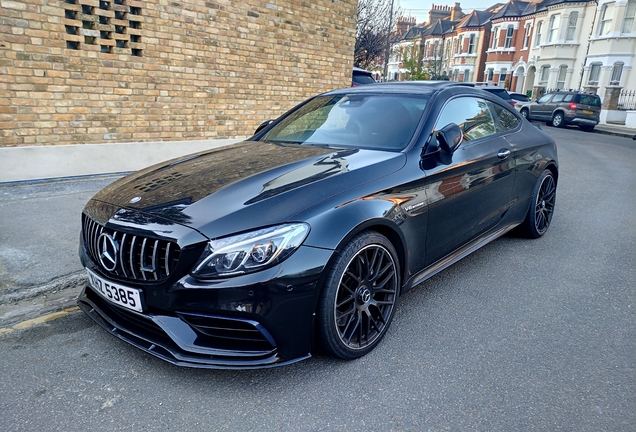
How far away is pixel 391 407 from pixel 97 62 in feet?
20.5

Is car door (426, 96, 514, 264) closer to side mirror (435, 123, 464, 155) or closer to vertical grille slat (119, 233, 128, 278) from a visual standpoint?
side mirror (435, 123, 464, 155)

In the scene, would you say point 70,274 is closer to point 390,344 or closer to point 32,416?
point 32,416

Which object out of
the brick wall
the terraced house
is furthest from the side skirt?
the terraced house

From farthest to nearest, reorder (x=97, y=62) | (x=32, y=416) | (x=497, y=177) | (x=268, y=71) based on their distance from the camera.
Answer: (x=268, y=71) < (x=97, y=62) < (x=497, y=177) < (x=32, y=416)

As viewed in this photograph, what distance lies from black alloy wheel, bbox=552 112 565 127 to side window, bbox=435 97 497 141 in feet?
70.6

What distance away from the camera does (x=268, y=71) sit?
28.8ft

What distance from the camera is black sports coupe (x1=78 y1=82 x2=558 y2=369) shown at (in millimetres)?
2336

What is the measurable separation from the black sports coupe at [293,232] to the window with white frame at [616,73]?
3057 cm

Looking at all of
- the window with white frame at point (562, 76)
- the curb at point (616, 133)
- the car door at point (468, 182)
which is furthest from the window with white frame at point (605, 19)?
the car door at point (468, 182)

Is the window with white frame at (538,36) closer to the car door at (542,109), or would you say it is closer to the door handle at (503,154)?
the car door at (542,109)

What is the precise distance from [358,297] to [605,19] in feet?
113

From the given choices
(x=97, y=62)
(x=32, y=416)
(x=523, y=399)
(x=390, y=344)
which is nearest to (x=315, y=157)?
(x=390, y=344)

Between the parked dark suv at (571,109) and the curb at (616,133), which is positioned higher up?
the parked dark suv at (571,109)

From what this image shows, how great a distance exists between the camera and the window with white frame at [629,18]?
27828mm
